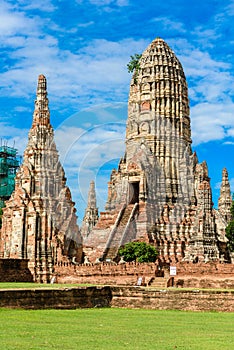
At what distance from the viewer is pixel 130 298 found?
2448 centimetres

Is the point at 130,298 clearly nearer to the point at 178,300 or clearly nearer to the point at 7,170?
the point at 178,300

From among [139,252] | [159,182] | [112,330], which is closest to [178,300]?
[112,330]

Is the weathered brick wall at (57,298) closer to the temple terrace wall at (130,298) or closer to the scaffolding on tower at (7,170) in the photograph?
the temple terrace wall at (130,298)

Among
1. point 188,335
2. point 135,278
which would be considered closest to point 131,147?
point 135,278

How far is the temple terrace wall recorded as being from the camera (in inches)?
845

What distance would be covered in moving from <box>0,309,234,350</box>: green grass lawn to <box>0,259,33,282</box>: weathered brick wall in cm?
1691

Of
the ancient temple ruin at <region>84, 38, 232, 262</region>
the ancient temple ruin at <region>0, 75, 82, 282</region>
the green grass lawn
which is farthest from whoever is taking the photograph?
the ancient temple ruin at <region>84, 38, 232, 262</region>

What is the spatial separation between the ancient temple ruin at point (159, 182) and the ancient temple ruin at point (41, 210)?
3.11 metres

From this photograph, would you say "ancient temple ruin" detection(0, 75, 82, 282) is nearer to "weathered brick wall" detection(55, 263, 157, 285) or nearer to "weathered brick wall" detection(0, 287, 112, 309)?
"weathered brick wall" detection(55, 263, 157, 285)

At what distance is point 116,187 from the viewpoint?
58.2 metres

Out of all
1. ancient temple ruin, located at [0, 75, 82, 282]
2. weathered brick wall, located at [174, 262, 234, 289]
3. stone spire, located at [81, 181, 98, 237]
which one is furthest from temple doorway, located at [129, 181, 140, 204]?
stone spire, located at [81, 181, 98, 237]

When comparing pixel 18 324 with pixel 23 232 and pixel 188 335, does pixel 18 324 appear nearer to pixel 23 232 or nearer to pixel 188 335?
pixel 188 335

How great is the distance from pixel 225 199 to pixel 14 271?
32.4 metres

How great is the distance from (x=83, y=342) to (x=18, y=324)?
343cm
